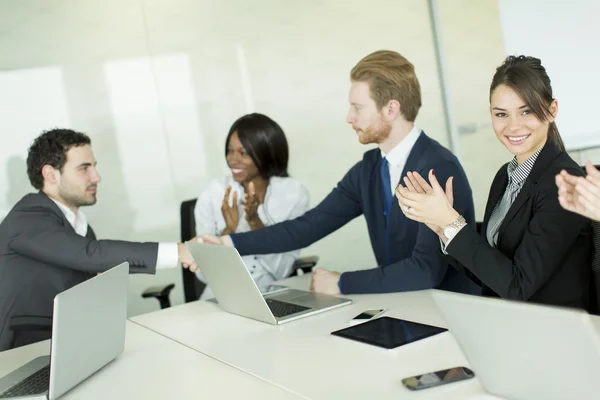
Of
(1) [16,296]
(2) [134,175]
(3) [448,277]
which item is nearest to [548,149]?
(3) [448,277]

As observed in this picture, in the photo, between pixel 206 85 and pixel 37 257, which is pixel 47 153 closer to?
pixel 37 257

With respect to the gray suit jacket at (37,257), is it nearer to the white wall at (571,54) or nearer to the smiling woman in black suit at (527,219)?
the smiling woman in black suit at (527,219)

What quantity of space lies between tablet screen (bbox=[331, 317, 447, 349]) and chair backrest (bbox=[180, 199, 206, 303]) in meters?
1.55

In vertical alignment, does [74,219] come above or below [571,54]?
below

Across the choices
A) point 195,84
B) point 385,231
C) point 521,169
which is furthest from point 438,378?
point 195,84

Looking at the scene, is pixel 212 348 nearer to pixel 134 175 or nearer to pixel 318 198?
pixel 134 175

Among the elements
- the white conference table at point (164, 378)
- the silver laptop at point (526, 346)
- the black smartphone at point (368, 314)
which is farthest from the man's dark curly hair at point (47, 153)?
the silver laptop at point (526, 346)

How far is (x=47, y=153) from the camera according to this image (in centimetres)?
291

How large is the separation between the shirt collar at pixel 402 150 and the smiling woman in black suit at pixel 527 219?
579mm

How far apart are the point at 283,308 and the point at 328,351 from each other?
566 millimetres

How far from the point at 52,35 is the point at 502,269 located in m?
3.33

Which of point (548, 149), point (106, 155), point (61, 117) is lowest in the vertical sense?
point (548, 149)

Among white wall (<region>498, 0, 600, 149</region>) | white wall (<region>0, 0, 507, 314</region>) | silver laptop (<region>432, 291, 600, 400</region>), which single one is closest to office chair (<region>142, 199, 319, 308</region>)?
white wall (<region>0, 0, 507, 314</region>)

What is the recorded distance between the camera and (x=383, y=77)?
2.63 m
